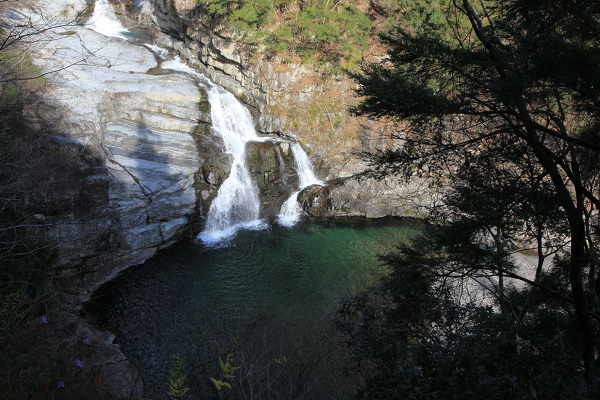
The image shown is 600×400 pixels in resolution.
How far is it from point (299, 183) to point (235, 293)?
7.68 metres

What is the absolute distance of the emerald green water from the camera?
30.3 ft

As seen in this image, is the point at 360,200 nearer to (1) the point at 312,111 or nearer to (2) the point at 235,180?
(1) the point at 312,111

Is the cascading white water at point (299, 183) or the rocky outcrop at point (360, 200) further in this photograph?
the rocky outcrop at point (360, 200)

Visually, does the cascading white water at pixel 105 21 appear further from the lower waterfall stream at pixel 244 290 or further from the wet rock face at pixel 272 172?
the wet rock face at pixel 272 172

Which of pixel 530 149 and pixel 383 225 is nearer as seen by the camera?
pixel 530 149

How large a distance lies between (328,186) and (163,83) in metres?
9.23

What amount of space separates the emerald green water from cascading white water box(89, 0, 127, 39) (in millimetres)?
17276

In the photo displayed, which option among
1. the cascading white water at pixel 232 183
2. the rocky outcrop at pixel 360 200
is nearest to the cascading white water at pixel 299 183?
the rocky outcrop at pixel 360 200

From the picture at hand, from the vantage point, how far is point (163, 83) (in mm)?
17141

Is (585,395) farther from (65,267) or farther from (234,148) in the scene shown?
(234,148)

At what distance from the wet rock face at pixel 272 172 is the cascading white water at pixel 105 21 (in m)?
A: 13.2

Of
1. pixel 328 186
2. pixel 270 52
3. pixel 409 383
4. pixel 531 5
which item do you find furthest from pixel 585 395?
pixel 270 52

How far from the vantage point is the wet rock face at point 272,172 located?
664 inches

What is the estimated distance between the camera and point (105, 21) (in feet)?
77.9
